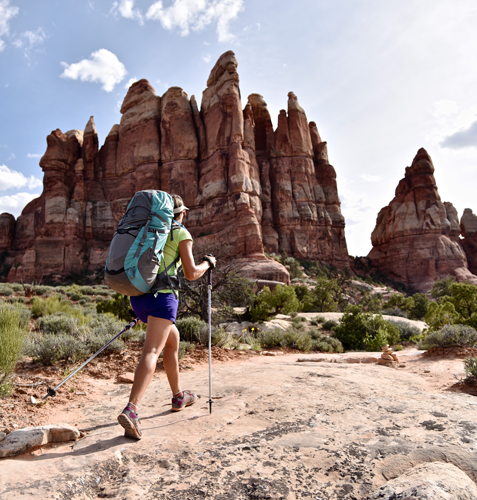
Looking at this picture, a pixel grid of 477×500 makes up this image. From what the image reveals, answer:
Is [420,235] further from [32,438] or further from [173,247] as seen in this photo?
[32,438]

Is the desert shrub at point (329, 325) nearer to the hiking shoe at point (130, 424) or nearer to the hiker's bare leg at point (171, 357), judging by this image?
the hiker's bare leg at point (171, 357)

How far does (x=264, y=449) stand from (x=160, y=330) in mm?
1201

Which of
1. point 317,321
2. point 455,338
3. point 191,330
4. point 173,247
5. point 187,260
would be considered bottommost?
point 317,321

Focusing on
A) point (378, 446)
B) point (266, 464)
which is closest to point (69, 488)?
point (266, 464)

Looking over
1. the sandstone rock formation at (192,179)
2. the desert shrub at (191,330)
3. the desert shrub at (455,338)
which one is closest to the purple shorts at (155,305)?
the desert shrub at (191,330)

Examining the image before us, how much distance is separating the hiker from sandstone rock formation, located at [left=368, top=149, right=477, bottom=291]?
48018 mm

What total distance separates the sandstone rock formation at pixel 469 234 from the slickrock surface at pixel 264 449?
197 feet

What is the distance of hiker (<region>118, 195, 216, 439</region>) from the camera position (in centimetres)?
249

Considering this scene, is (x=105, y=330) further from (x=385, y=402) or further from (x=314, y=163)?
(x=314, y=163)

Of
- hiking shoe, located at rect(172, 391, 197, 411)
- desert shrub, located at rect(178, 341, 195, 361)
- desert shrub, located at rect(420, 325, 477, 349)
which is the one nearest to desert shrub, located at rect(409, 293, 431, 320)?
desert shrub, located at rect(420, 325, 477, 349)

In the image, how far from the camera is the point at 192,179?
41188 millimetres

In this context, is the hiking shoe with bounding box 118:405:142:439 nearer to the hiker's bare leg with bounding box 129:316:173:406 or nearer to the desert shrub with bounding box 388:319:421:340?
the hiker's bare leg with bounding box 129:316:173:406

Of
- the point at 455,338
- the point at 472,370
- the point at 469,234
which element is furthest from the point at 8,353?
the point at 469,234

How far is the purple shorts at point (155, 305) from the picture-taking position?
276cm
